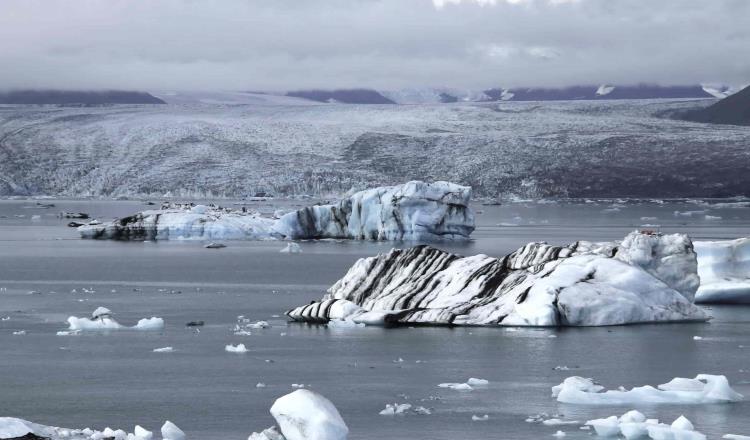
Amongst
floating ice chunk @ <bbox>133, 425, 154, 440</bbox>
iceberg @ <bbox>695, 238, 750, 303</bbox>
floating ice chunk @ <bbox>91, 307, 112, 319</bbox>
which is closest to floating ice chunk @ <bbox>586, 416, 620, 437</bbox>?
floating ice chunk @ <bbox>133, 425, 154, 440</bbox>

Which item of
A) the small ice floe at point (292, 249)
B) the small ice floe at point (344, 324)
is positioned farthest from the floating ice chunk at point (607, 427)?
the small ice floe at point (292, 249)

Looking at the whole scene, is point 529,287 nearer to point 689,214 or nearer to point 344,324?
point 344,324

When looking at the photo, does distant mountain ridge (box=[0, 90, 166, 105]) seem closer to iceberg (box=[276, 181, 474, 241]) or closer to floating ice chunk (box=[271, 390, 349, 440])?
iceberg (box=[276, 181, 474, 241])

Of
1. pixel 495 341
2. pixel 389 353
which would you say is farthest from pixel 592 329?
pixel 389 353

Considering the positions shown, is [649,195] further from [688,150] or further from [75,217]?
[75,217]

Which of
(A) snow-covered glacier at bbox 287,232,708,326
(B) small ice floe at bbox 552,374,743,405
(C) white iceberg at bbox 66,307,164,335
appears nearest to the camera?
(B) small ice floe at bbox 552,374,743,405

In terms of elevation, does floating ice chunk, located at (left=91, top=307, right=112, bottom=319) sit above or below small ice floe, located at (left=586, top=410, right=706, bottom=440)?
below
